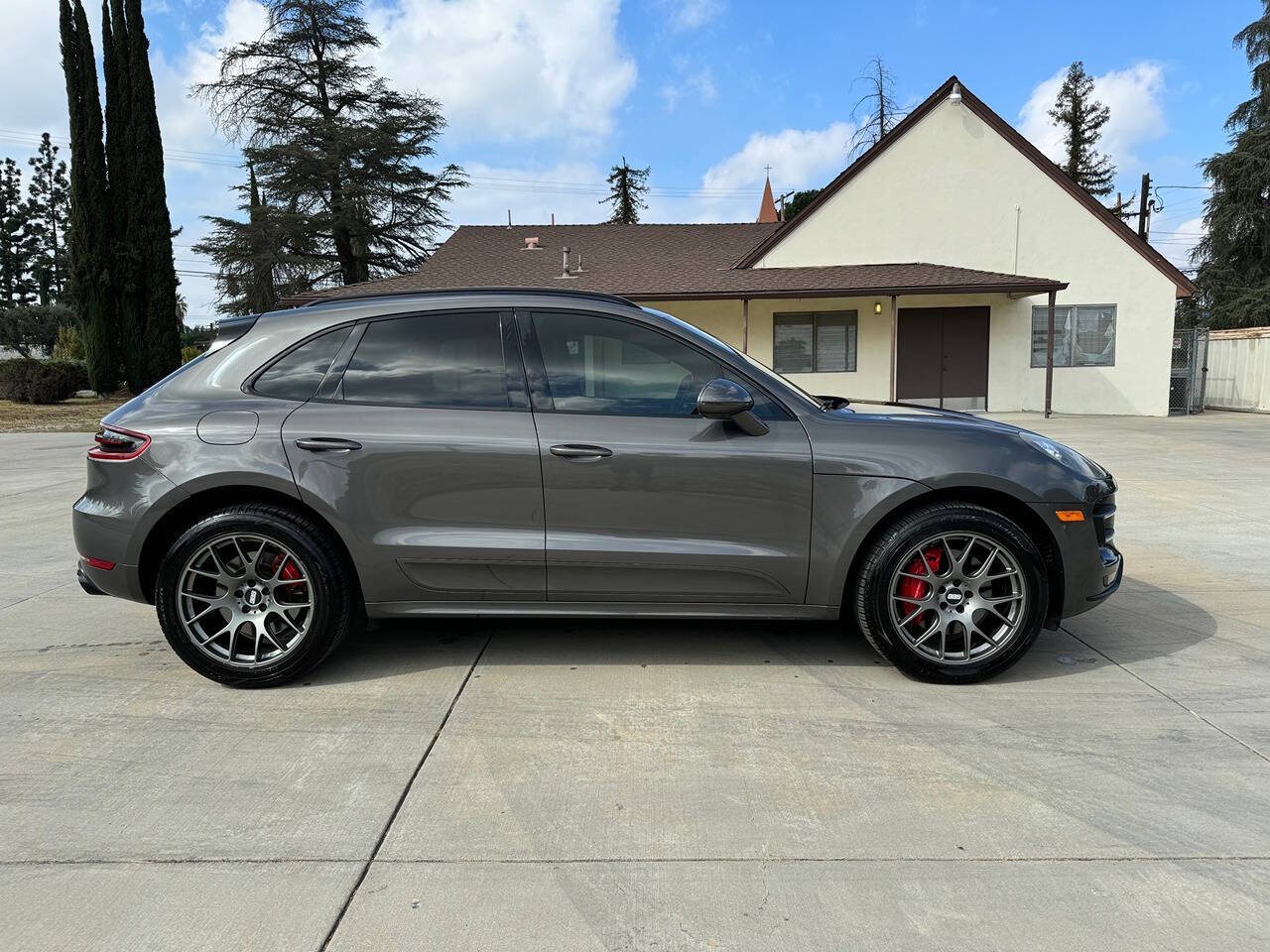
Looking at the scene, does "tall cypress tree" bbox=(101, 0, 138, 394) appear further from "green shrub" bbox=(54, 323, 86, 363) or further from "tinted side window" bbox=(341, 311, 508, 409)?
"tinted side window" bbox=(341, 311, 508, 409)

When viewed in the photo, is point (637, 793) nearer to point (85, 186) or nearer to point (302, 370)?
point (302, 370)

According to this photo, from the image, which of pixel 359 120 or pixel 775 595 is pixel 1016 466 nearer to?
pixel 775 595

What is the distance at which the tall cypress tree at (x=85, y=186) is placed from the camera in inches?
960

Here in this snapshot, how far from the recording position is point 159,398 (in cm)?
392

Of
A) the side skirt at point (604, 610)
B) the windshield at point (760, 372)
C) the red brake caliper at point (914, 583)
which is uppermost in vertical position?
the windshield at point (760, 372)

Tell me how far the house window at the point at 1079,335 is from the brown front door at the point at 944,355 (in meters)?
1.24

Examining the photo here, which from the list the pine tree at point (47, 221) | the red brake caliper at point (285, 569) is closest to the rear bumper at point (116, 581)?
the red brake caliper at point (285, 569)

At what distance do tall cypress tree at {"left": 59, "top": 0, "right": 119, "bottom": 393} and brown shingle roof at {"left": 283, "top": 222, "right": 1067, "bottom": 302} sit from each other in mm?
6699

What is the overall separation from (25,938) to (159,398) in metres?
2.38

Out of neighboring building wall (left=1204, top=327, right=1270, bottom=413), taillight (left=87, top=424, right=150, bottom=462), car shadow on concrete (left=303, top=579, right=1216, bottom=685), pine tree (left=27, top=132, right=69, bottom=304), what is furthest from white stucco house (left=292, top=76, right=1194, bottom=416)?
pine tree (left=27, top=132, right=69, bottom=304)

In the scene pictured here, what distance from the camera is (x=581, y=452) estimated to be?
375 centimetres

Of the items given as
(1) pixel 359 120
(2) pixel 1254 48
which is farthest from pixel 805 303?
(2) pixel 1254 48

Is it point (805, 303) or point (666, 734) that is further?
point (805, 303)

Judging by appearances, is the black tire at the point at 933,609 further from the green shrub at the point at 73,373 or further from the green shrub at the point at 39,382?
the green shrub at the point at 73,373
